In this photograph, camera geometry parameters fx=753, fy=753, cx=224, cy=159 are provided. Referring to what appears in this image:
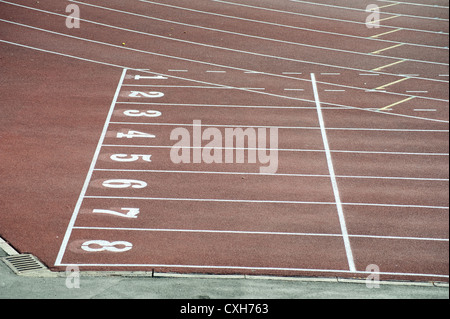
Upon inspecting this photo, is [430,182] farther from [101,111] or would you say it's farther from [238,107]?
[101,111]

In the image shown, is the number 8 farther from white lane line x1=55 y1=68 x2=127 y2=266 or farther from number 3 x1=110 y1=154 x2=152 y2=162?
number 3 x1=110 y1=154 x2=152 y2=162

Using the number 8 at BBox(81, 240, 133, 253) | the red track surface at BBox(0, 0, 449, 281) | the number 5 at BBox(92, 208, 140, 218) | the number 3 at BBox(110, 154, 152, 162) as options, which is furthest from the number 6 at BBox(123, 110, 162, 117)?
the number 8 at BBox(81, 240, 133, 253)

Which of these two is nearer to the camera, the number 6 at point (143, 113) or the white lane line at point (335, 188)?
the white lane line at point (335, 188)

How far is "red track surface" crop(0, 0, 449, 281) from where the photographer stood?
10547 mm

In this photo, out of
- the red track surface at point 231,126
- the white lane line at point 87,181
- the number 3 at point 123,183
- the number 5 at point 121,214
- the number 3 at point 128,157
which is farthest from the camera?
the number 3 at point 128,157

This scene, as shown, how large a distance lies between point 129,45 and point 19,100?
3991 mm

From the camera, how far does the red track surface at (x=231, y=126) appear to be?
10.5 metres

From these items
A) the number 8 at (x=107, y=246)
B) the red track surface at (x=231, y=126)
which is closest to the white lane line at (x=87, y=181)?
the red track surface at (x=231, y=126)

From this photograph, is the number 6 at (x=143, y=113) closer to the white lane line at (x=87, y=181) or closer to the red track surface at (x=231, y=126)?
the red track surface at (x=231, y=126)

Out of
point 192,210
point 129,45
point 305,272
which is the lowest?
point 305,272

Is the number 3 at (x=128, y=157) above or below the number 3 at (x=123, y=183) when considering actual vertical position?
above

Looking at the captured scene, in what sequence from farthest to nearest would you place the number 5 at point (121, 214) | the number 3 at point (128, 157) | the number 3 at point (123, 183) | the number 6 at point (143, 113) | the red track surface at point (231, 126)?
the number 6 at point (143, 113), the number 3 at point (128, 157), the number 3 at point (123, 183), the number 5 at point (121, 214), the red track surface at point (231, 126)

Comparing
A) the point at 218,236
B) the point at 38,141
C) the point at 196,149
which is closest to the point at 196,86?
the point at 196,149

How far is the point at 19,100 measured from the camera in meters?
15.4
